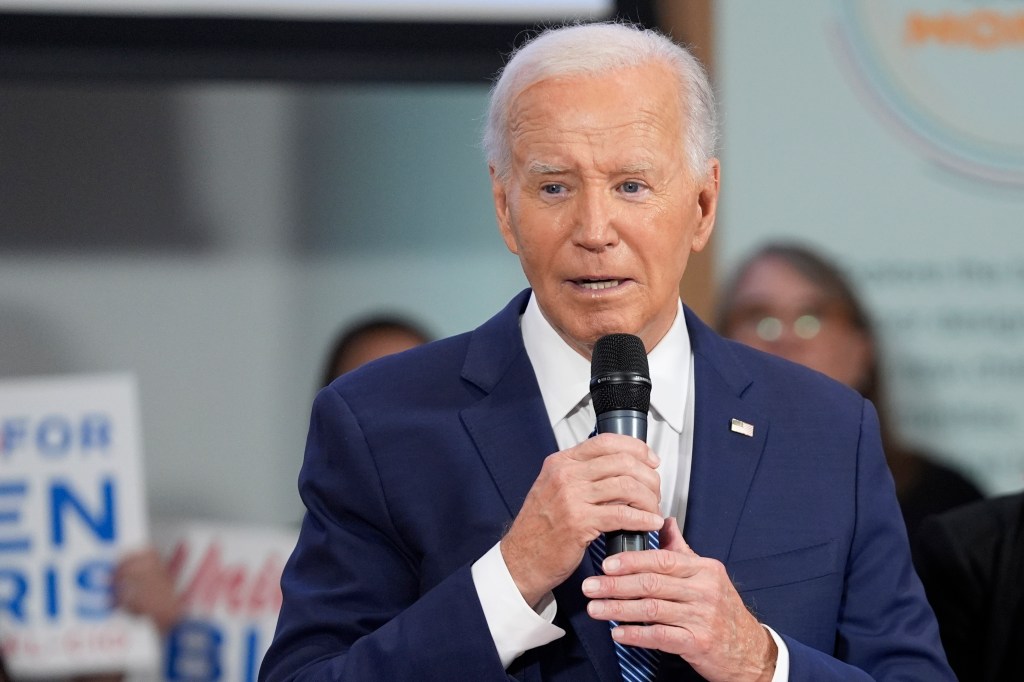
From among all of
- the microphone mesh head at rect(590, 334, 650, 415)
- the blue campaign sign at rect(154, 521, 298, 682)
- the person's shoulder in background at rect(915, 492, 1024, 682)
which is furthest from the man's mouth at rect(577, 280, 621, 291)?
the blue campaign sign at rect(154, 521, 298, 682)

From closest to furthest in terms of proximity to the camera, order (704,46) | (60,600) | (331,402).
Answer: (331,402)
(60,600)
(704,46)

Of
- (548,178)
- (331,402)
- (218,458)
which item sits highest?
(548,178)

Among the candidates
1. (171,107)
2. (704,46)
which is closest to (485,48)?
(704,46)

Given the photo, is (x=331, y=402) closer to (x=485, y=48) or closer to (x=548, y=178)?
(x=548, y=178)

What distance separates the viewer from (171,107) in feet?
14.3

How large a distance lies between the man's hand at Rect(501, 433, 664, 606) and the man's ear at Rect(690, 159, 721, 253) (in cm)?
45

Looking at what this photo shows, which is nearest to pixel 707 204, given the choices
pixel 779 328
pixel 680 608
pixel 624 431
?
pixel 624 431

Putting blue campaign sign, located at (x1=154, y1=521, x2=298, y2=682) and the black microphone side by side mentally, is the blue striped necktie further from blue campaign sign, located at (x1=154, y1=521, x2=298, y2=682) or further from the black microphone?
blue campaign sign, located at (x1=154, y1=521, x2=298, y2=682)

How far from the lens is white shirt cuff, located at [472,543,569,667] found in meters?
1.42

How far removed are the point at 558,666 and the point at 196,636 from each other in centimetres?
247

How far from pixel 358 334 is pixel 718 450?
7.43ft

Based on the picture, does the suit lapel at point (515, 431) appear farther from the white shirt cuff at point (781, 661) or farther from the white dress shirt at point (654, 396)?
the white shirt cuff at point (781, 661)

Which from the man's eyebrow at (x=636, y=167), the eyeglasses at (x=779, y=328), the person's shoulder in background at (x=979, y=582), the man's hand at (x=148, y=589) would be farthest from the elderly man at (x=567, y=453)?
the man's hand at (x=148, y=589)

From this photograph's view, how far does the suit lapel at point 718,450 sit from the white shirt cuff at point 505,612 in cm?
23
